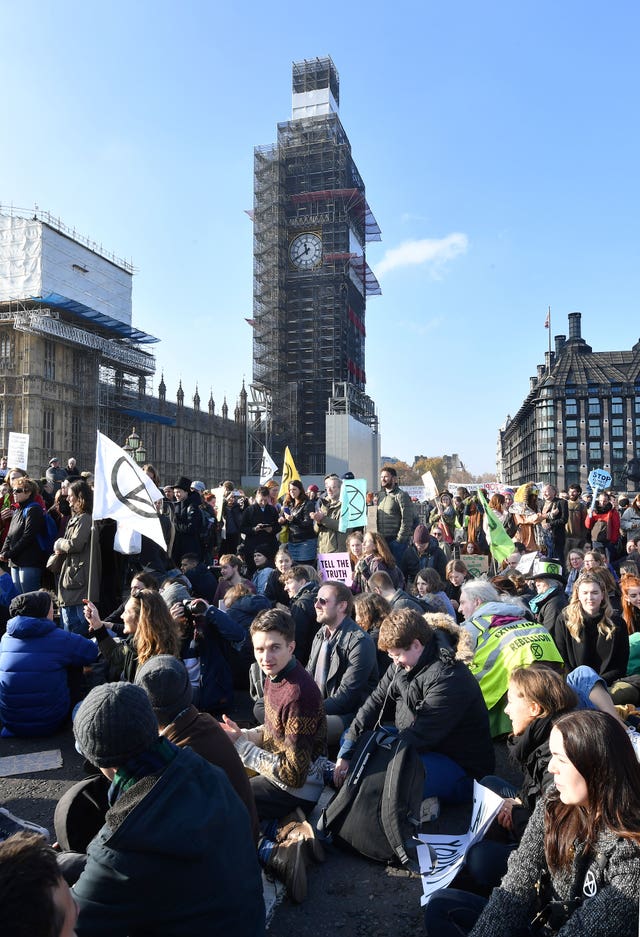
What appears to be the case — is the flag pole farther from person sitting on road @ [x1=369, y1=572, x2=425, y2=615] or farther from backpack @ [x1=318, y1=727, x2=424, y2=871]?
backpack @ [x1=318, y1=727, x2=424, y2=871]

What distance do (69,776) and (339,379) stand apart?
5077 cm

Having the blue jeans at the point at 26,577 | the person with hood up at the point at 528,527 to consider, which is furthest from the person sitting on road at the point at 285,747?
the person with hood up at the point at 528,527

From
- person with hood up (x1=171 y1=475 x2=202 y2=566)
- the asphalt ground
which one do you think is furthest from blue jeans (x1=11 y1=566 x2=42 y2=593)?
the asphalt ground

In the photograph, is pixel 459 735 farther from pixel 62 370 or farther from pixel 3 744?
pixel 62 370

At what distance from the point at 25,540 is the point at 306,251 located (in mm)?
51618

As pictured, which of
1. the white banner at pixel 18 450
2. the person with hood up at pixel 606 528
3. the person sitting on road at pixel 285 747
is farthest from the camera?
the white banner at pixel 18 450

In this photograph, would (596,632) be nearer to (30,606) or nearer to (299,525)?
(30,606)

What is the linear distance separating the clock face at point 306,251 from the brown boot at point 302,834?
54133mm

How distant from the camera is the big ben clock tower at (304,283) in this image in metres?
52.9

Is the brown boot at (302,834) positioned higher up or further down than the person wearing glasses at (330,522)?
further down

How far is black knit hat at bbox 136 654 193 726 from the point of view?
8.66 ft

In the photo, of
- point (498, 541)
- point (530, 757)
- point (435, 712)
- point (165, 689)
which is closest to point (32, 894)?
point (165, 689)

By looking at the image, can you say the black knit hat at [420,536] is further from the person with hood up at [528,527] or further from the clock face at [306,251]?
the clock face at [306,251]

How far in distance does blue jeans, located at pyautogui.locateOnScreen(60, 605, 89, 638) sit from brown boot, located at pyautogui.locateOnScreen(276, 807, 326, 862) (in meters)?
3.54
